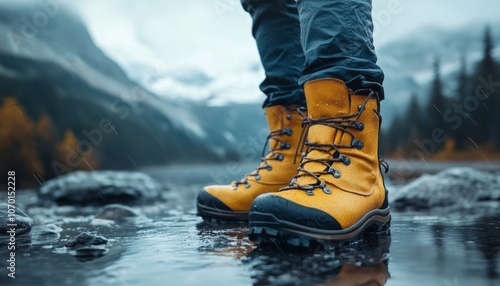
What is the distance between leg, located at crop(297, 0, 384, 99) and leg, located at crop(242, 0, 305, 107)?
67cm

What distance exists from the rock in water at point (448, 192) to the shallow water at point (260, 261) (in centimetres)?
160

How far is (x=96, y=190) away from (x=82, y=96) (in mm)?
103058

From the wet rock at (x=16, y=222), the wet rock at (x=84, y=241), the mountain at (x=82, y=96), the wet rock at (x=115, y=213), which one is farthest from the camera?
the mountain at (x=82, y=96)

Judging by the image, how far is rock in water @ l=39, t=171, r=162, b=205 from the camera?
5.80 meters

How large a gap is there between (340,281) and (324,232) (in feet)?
1.48

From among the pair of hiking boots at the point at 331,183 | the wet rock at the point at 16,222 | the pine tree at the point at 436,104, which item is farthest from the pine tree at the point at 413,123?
the wet rock at the point at 16,222

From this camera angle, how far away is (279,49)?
262 centimetres

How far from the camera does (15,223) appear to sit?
6.99ft

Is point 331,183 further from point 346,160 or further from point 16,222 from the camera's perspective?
point 16,222

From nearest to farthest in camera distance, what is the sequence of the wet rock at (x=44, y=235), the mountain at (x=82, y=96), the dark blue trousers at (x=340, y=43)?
the dark blue trousers at (x=340, y=43) < the wet rock at (x=44, y=235) < the mountain at (x=82, y=96)

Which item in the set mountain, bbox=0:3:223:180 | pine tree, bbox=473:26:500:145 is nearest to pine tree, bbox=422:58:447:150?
pine tree, bbox=473:26:500:145

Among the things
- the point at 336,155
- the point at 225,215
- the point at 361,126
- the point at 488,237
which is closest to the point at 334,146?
the point at 336,155

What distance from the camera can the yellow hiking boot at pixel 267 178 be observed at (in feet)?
8.07

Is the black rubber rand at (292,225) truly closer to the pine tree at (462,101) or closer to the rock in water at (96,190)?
the rock in water at (96,190)
